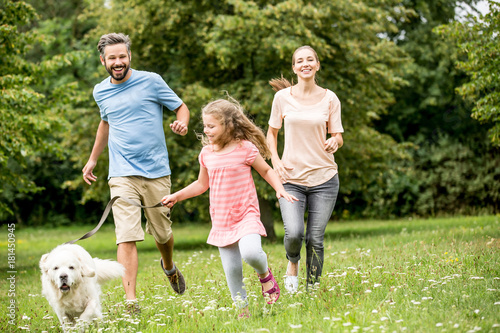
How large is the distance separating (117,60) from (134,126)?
2.13 feet

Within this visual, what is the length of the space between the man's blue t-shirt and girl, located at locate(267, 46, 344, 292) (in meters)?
1.17

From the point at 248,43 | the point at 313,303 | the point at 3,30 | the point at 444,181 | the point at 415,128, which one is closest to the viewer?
the point at 313,303

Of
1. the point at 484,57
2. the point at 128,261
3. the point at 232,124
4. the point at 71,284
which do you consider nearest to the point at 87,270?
the point at 71,284

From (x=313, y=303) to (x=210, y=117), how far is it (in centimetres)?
176

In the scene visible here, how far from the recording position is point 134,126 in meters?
5.23

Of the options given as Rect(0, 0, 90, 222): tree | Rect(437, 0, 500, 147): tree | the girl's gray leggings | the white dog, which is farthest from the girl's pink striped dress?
Rect(437, 0, 500, 147): tree

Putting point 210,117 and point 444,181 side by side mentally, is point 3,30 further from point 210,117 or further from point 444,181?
point 444,181

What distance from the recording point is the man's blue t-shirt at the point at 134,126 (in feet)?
17.1

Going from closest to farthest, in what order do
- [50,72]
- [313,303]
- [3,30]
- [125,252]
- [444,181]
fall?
[313,303] → [125,252] → [3,30] → [50,72] → [444,181]

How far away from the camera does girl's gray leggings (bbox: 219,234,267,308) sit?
4184 mm

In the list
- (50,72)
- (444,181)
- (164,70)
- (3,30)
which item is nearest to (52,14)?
(164,70)

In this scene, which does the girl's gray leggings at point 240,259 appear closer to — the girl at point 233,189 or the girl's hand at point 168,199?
the girl at point 233,189

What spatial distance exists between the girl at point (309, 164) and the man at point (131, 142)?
1046 mm

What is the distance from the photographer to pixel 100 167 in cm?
1308
